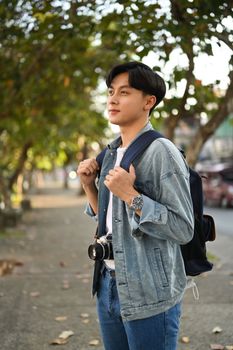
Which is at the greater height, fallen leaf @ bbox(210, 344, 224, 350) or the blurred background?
the blurred background

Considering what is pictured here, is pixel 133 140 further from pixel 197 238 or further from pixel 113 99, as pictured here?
pixel 197 238

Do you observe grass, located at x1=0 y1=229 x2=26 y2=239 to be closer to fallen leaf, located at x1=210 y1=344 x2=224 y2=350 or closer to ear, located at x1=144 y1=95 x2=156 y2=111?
fallen leaf, located at x1=210 y1=344 x2=224 y2=350

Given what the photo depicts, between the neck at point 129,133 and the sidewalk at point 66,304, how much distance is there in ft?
8.43

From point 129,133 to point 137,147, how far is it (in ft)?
0.41

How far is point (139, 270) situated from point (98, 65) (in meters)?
7.51

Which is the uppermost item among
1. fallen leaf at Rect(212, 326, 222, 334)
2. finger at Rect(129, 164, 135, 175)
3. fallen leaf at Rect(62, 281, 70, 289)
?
finger at Rect(129, 164, 135, 175)

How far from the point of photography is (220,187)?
2269cm

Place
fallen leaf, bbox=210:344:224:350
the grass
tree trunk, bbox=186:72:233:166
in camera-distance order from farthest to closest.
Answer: the grass → tree trunk, bbox=186:72:233:166 → fallen leaf, bbox=210:344:224:350

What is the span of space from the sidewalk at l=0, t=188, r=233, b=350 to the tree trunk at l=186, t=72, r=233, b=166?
6.40 ft

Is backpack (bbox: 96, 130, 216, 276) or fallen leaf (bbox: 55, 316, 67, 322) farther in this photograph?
fallen leaf (bbox: 55, 316, 67, 322)

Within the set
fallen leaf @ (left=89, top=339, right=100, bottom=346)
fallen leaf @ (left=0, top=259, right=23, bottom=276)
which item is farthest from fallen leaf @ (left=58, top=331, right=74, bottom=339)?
fallen leaf @ (left=0, top=259, right=23, bottom=276)

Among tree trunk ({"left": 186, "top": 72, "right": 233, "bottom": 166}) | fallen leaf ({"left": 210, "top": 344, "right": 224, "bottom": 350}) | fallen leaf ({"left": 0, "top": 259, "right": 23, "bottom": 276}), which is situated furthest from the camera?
tree trunk ({"left": 186, "top": 72, "right": 233, "bottom": 166})

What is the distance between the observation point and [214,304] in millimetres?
5562

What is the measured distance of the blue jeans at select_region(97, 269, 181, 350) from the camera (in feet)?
6.91
